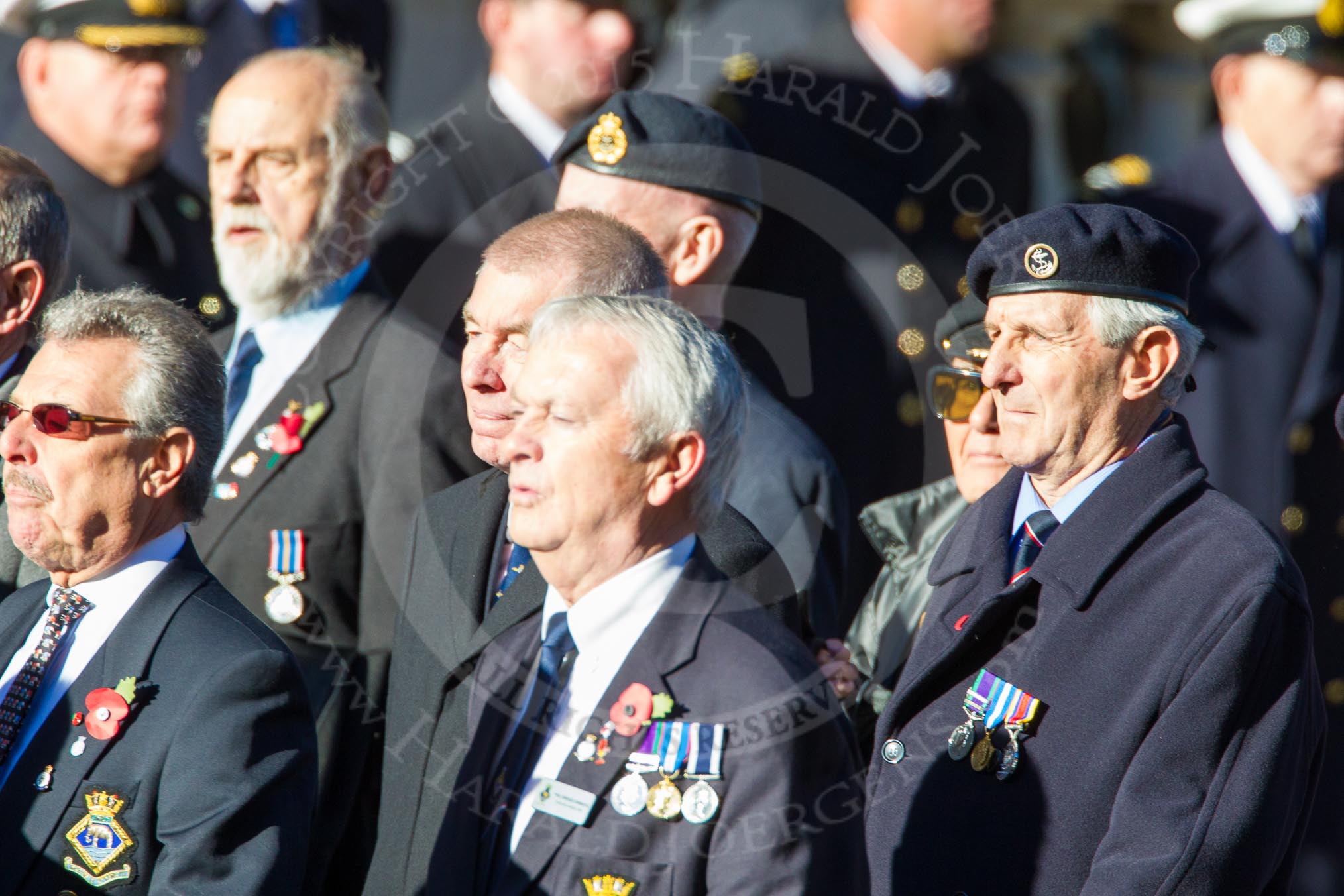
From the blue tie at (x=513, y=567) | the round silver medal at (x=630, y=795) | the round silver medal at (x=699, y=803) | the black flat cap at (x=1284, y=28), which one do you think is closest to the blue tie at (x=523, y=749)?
the round silver medal at (x=630, y=795)

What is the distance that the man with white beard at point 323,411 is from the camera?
12.6 ft

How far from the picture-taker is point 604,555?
2561mm

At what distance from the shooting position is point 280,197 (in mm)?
4531

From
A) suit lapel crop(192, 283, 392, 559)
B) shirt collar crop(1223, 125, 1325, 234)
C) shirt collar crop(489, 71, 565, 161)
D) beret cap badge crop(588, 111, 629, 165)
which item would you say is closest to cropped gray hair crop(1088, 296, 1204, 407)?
beret cap badge crop(588, 111, 629, 165)

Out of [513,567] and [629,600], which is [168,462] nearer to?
[513,567]

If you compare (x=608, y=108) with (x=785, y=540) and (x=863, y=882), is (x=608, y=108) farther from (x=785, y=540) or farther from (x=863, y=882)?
(x=863, y=882)

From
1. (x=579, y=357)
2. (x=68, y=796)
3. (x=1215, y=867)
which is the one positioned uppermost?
(x=579, y=357)

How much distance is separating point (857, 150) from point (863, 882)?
2.88 metres

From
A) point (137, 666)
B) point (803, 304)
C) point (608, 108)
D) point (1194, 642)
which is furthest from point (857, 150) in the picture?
point (137, 666)

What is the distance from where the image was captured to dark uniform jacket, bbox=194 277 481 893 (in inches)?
151

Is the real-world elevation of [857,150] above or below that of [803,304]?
above

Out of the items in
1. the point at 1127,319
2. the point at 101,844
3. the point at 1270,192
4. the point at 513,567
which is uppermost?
the point at 1270,192

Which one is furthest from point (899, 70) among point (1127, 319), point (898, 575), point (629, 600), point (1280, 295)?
point (629, 600)

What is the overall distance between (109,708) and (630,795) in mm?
952
